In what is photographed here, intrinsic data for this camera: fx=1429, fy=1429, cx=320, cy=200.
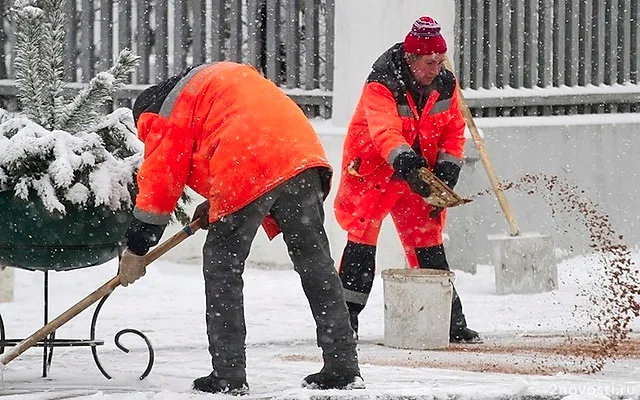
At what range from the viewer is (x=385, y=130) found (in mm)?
6879

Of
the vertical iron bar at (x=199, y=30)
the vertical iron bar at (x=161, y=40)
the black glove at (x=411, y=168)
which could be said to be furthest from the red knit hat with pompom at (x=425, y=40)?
the vertical iron bar at (x=161, y=40)

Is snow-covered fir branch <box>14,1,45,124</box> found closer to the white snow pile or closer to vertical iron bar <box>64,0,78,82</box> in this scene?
the white snow pile

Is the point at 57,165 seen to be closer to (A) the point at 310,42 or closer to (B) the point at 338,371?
(B) the point at 338,371

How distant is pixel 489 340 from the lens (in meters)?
7.53

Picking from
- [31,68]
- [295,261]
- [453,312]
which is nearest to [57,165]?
[31,68]

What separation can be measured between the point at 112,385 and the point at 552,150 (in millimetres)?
5240

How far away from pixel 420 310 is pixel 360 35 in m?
2.81

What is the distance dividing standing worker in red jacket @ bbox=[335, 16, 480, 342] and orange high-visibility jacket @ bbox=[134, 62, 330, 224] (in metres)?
1.43

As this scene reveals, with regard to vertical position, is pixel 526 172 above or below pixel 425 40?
below

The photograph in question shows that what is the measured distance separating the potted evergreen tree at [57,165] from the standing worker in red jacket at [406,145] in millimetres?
1372

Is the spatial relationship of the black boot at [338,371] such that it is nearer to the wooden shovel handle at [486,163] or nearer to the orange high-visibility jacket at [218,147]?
the orange high-visibility jacket at [218,147]

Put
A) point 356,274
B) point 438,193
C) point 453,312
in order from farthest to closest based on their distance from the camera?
point 453,312 < point 356,274 < point 438,193

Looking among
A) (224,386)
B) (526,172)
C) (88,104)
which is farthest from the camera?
(526,172)

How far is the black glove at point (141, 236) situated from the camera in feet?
18.0
